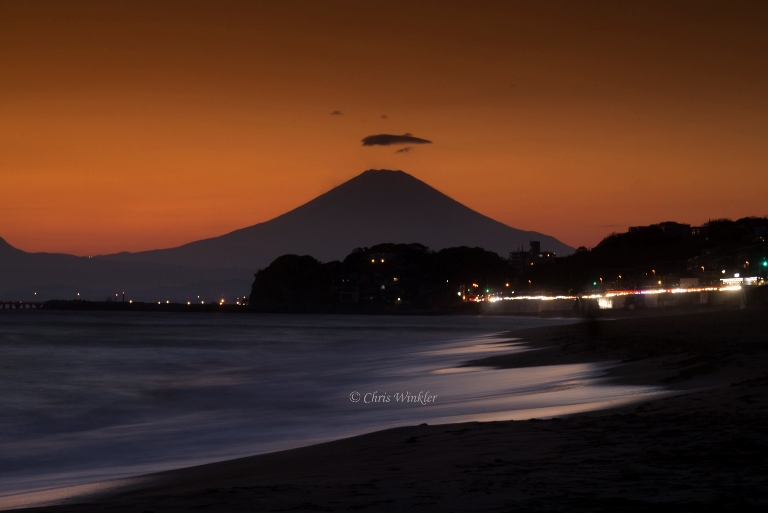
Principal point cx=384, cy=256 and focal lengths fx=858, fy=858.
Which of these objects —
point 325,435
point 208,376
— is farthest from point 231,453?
point 208,376

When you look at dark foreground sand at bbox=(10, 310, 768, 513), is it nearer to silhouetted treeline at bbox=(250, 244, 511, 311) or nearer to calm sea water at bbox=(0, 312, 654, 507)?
calm sea water at bbox=(0, 312, 654, 507)

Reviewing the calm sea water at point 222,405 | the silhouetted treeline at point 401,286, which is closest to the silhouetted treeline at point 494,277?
the silhouetted treeline at point 401,286

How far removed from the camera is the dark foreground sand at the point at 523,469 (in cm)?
630

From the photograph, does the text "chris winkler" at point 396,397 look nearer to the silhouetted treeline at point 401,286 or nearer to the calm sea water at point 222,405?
the calm sea water at point 222,405

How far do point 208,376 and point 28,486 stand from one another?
75.5 feet

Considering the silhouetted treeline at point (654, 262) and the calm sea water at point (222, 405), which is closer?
the calm sea water at point (222, 405)

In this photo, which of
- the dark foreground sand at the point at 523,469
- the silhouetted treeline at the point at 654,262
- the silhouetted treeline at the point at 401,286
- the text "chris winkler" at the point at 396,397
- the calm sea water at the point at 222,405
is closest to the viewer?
the dark foreground sand at the point at 523,469

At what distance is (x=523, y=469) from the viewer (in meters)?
7.54

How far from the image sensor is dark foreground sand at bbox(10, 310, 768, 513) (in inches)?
248

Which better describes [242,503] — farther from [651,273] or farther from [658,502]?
[651,273]

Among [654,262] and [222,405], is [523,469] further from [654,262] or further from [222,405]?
[654,262]

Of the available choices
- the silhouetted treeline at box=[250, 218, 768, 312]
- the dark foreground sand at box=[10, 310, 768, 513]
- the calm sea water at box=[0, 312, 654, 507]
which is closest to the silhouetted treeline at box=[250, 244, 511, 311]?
the silhouetted treeline at box=[250, 218, 768, 312]

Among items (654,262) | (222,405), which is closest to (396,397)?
(222,405)

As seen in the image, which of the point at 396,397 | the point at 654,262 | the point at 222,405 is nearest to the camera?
the point at 396,397
